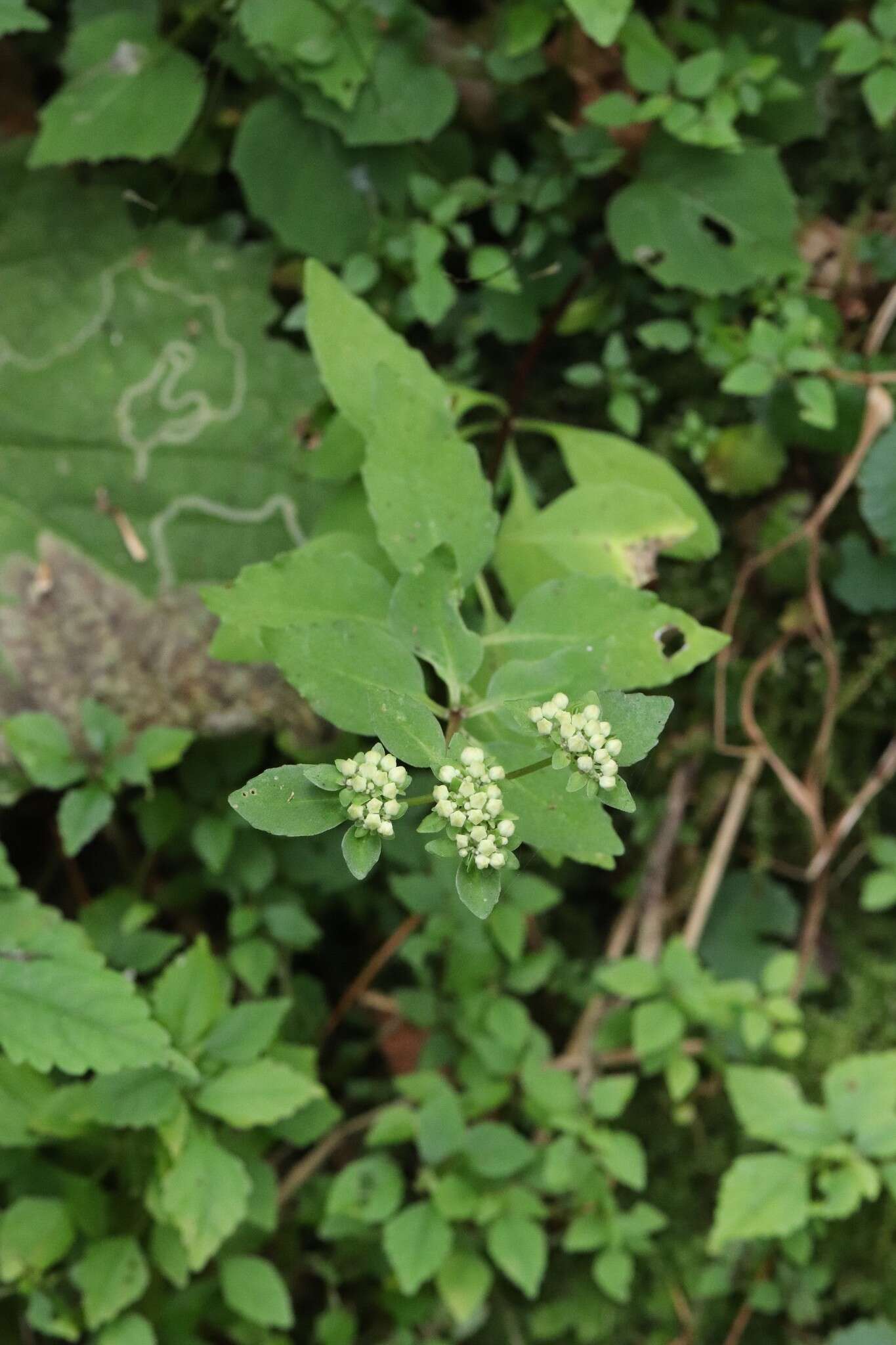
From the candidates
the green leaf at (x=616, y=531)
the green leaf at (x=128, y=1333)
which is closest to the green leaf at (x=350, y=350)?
the green leaf at (x=616, y=531)

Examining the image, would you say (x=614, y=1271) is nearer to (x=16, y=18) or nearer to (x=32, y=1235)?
(x=32, y=1235)

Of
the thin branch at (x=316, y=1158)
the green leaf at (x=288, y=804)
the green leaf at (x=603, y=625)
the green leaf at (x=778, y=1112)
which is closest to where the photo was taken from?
the green leaf at (x=288, y=804)

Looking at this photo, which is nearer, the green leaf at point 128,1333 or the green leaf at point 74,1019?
the green leaf at point 74,1019

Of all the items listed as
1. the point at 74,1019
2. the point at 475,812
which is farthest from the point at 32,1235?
the point at 475,812

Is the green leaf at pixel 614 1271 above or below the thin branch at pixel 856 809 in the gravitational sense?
below

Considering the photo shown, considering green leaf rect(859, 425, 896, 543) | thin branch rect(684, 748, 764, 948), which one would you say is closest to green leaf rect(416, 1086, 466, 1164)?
thin branch rect(684, 748, 764, 948)

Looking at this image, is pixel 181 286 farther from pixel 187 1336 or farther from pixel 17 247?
pixel 187 1336

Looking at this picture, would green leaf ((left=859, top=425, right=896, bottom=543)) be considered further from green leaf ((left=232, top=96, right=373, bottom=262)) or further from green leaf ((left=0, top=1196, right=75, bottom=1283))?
green leaf ((left=0, top=1196, right=75, bottom=1283))

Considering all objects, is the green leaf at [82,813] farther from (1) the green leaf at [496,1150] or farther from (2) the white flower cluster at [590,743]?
(2) the white flower cluster at [590,743]
